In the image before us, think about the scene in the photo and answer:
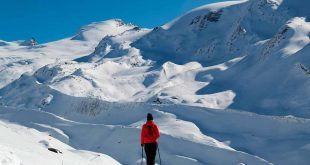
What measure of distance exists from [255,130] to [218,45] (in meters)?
67.9

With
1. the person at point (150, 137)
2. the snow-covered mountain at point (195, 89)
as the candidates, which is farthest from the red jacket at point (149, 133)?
the snow-covered mountain at point (195, 89)

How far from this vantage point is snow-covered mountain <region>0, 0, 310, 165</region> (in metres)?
53.3

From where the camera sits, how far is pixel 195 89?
97.8 meters

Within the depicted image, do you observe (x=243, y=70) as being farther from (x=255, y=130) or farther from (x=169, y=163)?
(x=169, y=163)

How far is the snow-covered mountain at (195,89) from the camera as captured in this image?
5328 cm

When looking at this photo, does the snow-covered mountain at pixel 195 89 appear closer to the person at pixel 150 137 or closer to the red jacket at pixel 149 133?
the person at pixel 150 137

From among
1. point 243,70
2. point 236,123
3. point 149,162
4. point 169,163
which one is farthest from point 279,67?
point 149,162

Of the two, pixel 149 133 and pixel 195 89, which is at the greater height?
pixel 195 89

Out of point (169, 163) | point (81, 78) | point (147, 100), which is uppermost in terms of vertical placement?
point (81, 78)

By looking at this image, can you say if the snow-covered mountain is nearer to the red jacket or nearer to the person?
the person

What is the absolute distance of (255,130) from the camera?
5638 cm

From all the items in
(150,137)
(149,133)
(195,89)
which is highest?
(195,89)

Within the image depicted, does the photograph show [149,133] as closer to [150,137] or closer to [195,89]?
[150,137]

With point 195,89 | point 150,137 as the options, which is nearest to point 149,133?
point 150,137
